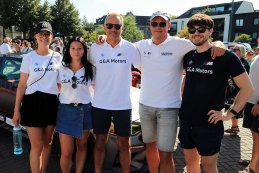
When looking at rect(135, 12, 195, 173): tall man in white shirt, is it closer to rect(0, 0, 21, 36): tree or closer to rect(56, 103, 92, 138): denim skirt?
rect(56, 103, 92, 138): denim skirt

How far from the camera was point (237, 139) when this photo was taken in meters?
5.62

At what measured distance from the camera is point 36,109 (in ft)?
10.5

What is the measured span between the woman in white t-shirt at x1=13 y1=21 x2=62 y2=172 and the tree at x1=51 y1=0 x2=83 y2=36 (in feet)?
132

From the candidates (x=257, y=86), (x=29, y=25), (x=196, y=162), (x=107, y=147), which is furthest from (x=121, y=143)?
(x=29, y=25)

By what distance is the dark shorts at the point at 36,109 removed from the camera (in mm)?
3203

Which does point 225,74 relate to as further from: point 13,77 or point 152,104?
point 13,77

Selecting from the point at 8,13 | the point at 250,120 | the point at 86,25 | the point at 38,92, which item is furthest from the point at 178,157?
the point at 86,25

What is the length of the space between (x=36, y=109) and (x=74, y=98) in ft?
1.45

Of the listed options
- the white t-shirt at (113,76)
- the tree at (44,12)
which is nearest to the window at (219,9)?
the tree at (44,12)

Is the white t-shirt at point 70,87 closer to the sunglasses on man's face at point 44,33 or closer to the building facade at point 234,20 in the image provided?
the sunglasses on man's face at point 44,33

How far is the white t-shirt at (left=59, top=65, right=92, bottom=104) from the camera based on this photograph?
322 centimetres

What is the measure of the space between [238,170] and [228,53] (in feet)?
7.49

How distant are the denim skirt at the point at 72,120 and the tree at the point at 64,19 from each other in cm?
4035

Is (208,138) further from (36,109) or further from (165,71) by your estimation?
(36,109)
